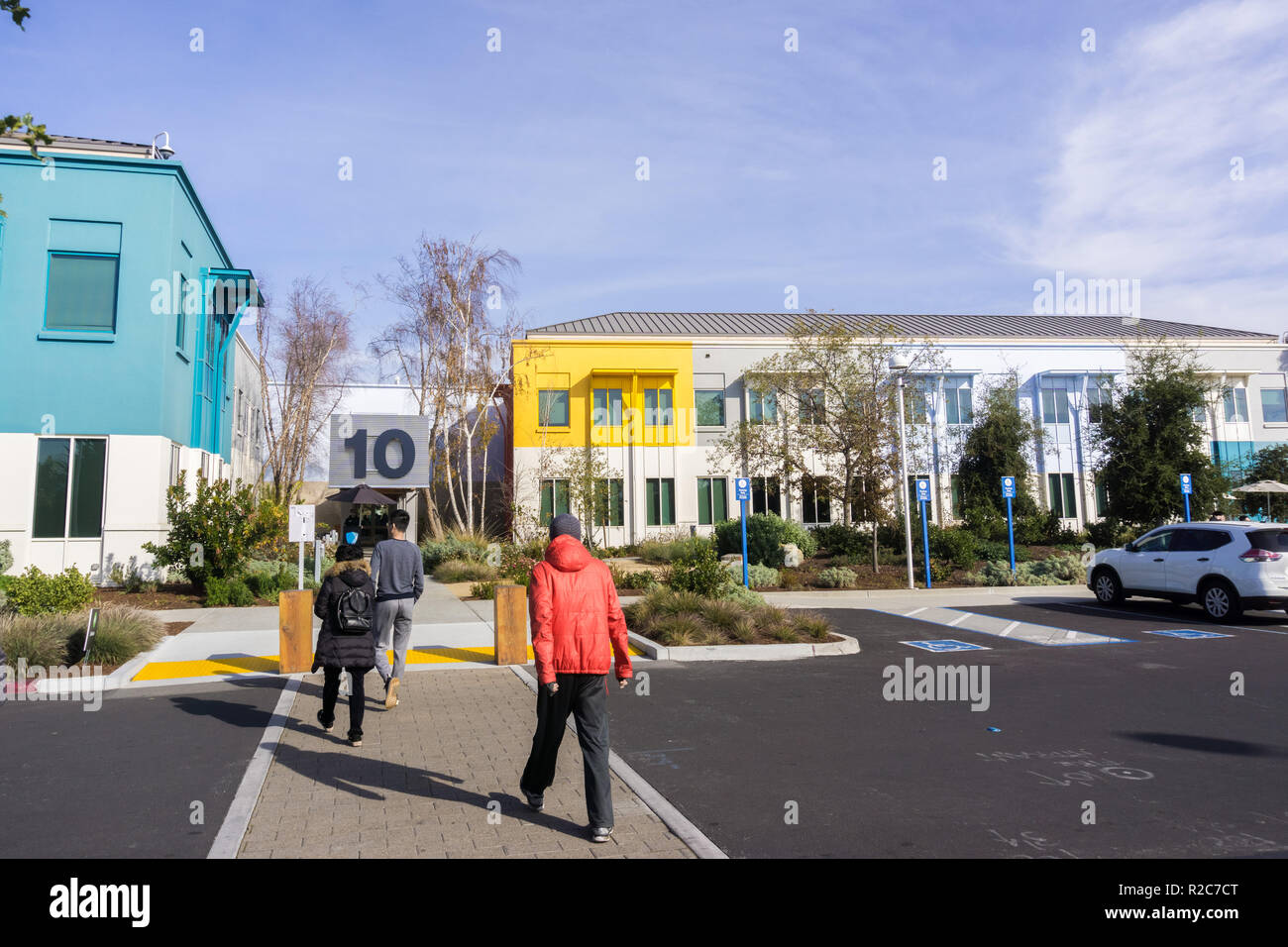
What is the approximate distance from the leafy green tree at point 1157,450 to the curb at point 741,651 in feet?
74.7

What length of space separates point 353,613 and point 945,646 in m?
8.62

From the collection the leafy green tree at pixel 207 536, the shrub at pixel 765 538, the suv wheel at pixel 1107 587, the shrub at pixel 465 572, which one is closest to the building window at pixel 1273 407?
the shrub at pixel 765 538

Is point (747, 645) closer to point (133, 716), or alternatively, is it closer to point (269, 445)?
point (133, 716)

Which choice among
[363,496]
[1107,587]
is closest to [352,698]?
[1107,587]

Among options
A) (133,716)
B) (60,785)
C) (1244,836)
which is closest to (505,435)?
(133,716)

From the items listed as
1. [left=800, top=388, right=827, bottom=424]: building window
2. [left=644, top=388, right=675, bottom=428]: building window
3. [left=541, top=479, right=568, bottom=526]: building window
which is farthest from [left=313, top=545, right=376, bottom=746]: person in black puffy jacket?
[left=644, top=388, right=675, bottom=428]: building window

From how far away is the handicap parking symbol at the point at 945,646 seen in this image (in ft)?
38.4

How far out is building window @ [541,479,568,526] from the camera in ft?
106

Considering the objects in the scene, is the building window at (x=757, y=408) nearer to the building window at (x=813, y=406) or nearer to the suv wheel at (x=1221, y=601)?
the building window at (x=813, y=406)

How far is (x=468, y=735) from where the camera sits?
6.98m

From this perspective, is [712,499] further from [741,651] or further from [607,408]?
[741,651]

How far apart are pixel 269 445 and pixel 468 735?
3808 cm

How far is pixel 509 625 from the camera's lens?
10641 millimetres
